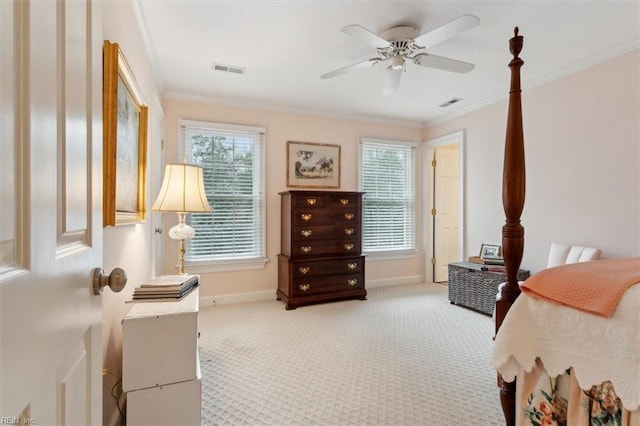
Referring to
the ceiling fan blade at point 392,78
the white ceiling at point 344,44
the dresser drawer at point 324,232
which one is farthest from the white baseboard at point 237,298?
the ceiling fan blade at point 392,78

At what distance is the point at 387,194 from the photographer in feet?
15.3

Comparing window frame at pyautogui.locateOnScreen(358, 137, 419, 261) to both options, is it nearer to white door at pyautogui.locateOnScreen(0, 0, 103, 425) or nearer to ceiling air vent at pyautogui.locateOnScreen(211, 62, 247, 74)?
ceiling air vent at pyautogui.locateOnScreen(211, 62, 247, 74)

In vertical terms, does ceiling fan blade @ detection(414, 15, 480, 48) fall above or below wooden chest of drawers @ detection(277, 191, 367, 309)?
above

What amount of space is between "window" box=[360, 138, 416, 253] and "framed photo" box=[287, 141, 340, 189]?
1.46ft

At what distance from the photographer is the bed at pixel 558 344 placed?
1047 millimetres

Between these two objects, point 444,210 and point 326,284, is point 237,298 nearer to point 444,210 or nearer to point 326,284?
point 326,284

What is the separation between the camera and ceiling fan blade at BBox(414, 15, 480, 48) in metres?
1.81

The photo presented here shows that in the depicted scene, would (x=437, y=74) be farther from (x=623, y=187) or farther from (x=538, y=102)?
(x=623, y=187)

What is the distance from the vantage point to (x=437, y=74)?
309 cm

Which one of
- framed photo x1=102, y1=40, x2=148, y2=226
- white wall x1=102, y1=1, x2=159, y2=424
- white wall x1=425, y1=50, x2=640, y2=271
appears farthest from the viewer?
white wall x1=425, y1=50, x2=640, y2=271

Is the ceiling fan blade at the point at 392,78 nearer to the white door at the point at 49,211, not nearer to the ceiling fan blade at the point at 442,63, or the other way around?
the ceiling fan blade at the point at 442,63

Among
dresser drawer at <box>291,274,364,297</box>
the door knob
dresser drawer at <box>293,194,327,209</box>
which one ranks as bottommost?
dresser drawer at <box>291,274,364,297</box>

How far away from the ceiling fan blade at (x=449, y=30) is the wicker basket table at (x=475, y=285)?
237cm

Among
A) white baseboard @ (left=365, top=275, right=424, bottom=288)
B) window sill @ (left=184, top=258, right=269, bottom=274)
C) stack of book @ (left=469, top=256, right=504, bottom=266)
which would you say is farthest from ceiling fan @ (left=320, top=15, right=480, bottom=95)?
white baseboard @ (left=365, top=275, right=424, bottom=288)
